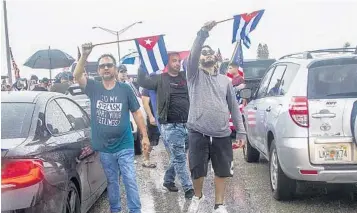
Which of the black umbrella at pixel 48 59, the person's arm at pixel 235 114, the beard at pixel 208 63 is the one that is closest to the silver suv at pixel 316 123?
the person's arm at pixel 235 114

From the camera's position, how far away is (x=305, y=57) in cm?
555

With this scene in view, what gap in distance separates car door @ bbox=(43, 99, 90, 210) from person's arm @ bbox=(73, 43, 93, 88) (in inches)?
12.6

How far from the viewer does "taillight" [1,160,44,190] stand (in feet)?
10.5

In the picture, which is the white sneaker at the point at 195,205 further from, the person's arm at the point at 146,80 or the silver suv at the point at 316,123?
the person's arm at the point at 146,80

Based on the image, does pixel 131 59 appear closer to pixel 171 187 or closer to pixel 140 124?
pixel 171 187

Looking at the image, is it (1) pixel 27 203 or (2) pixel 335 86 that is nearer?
(1) pixel 27 203

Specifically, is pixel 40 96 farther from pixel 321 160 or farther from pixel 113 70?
pixel 321 160

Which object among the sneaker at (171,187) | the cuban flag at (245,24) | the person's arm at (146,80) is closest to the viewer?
the person's arm at (146,80)

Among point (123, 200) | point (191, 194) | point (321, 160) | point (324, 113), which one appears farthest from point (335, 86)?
point (123, 200)

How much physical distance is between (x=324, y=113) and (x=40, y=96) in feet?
9.06

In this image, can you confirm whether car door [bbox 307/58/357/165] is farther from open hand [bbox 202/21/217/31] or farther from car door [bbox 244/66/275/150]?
car door [bbox 244/66/275/150]

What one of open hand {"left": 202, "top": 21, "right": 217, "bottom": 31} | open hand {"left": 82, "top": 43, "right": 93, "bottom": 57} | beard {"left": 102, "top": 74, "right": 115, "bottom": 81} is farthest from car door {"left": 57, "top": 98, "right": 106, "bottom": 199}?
open hand {"left": 202, "top": 21, "right": 217, "bottom": 31}

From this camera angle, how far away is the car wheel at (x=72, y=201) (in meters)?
4.02

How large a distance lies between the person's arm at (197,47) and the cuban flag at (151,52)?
158cm
